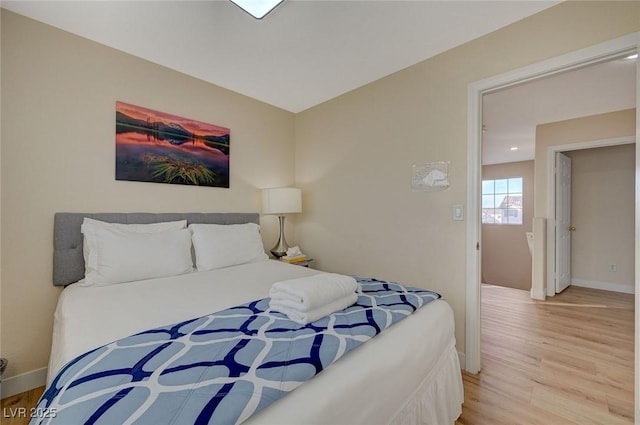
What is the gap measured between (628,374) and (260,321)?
2.73m

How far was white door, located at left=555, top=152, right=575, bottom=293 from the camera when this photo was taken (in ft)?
13.0

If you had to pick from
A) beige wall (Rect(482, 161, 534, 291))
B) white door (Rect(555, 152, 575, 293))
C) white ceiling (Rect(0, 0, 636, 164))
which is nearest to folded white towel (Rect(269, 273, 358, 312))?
white ceiling (Rect(0, 0, 636, 164))

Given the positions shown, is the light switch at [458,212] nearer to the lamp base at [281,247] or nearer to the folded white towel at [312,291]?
the folded white towel at [312,291]

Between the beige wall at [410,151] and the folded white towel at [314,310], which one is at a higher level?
the beige wall at [410,151]

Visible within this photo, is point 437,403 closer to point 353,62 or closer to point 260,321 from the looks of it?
point 260,321

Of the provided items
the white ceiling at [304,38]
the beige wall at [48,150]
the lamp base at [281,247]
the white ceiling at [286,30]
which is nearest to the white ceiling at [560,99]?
the white ceiling at [304,38]

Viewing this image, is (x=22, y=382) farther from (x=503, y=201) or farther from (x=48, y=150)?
(x=503, y=201)

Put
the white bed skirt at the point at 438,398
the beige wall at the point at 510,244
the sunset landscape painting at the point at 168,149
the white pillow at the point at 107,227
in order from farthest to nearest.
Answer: the beige wall at the point at 510,244 < the sunset landscape painting at the point at 168,149 < the white pillow at the point at 107,227 < the white bed skirt at the point at 438,398

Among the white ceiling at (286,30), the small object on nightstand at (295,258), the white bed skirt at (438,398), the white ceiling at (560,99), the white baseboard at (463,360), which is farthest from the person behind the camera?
the small object on nightstand at (295,258)

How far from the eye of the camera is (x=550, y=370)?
2.07m

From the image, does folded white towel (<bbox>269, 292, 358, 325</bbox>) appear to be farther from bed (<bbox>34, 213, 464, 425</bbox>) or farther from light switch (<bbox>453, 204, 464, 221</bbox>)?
light switch (<bbox>453, 204, 464, 221</bbox>)

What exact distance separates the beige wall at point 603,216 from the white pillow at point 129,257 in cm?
569

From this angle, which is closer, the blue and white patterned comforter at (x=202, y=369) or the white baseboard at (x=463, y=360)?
the blue and white patterned comforter at (x=202, y=369)

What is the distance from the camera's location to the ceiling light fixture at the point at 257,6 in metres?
1.58
